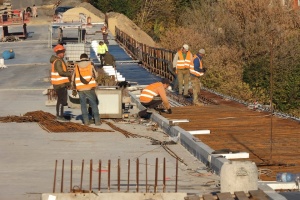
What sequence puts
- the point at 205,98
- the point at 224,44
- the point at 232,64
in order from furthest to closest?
the point at 224,44
the point at 232,64
the point at 205,98

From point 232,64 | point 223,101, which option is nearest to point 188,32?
point 232,64

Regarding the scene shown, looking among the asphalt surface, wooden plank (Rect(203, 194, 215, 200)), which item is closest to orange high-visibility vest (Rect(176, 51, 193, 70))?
the asphalt surface

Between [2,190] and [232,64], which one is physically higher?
[2,190]

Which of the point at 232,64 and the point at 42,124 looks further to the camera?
the point at 232,64

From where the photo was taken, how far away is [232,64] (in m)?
51.0

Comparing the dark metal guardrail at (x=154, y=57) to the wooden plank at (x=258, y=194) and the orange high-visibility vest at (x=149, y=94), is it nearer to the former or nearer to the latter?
the orange high-visibility vest at (x=149, y=94)

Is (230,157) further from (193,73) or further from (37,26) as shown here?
(37,26)

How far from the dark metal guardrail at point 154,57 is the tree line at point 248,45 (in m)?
3.12

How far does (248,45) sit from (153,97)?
31.3 metres

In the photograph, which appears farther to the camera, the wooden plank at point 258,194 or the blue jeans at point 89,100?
the blue jeans at point 89,100

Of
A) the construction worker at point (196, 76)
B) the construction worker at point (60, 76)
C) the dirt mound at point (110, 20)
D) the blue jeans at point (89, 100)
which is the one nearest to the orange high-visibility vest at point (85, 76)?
the blue jeans at point (89, 100)

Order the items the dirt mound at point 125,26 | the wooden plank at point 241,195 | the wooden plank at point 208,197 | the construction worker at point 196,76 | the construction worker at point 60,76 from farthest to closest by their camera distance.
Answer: the dirt mound at point 125,26, the construction worker at point 196,76, the construction worker at point 60,76, the wooden plank at point 208,197, the wooden plank at point 241,195

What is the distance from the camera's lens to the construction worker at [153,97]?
2266 cm

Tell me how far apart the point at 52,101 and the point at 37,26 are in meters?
58.4
